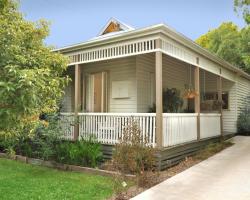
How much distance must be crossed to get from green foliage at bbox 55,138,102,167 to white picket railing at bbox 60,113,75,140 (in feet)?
3.61

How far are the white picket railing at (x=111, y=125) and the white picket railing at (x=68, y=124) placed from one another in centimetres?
33

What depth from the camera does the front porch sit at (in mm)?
9125

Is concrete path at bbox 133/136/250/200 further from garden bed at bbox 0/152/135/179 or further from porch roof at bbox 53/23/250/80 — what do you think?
porch roof at bbox 53/23/250/80

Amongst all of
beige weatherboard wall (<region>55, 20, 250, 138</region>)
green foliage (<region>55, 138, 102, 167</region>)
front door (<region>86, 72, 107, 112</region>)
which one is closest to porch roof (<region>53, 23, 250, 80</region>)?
beige weatherboard wall (<region>55, 20, 250, 138</region>)

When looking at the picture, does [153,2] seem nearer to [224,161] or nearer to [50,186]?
[224,161]

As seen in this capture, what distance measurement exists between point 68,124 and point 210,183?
5.47 m

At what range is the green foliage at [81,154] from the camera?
30.5ft

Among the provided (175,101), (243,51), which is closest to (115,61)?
(175,101)

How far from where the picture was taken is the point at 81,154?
30.7 ft

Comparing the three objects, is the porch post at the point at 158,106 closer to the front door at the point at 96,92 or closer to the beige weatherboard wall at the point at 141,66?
the beige weatherboard wall at the point at 141,66

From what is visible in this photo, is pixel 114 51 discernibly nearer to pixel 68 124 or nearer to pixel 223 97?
Answer: pixel 68 124

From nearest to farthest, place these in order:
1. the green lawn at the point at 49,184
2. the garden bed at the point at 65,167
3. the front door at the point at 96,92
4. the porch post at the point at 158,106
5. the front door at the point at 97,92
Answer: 1. the green lawn at the point at 49,184
2. the garden bed at the point at 65,167
3. the porch post at the point at 158,106
4. the front door at the point at 96,92
5. the front door at the point at 97,92

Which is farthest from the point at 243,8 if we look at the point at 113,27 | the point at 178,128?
the point at 178,128

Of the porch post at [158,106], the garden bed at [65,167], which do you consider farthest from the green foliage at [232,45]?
the garden bed at [65,167]
